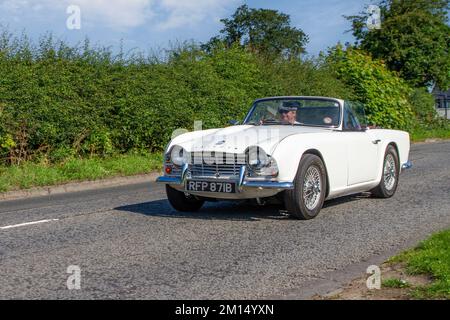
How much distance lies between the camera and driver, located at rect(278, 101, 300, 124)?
886 cm

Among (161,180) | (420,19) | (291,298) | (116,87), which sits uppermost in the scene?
(420,19)

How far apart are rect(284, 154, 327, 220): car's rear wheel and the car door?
0.78 m

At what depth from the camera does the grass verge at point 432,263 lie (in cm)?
452

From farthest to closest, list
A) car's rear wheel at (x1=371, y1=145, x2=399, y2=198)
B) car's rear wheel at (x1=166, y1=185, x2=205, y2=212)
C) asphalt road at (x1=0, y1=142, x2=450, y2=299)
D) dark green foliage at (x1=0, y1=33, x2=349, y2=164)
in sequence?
dark green foliage at (x1=0, y1=33, x2=349, y2=164)
car's rear wheel at (x1=371, y1=145, x2=399, y2=198)
car's rear wheel at (x1=166, y1=185, x2=205, y2=212)
asphalt road at (x1=0, y1=142, x2=450, y2=299)

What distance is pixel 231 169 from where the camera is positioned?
7449mm

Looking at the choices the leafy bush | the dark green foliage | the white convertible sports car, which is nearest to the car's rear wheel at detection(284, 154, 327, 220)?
the white convertible sports car

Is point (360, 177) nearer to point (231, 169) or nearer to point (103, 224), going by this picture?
point (231, 169)

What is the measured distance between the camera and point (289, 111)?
8.93 metres

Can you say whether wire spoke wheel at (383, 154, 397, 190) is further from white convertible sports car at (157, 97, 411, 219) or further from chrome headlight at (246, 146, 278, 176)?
chrome headlight at (246, 146, 278, 176)

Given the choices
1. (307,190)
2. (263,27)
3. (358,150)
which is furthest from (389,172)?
(263,27)

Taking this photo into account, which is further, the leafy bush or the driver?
the leafy bush

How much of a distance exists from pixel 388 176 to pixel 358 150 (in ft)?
4.34
